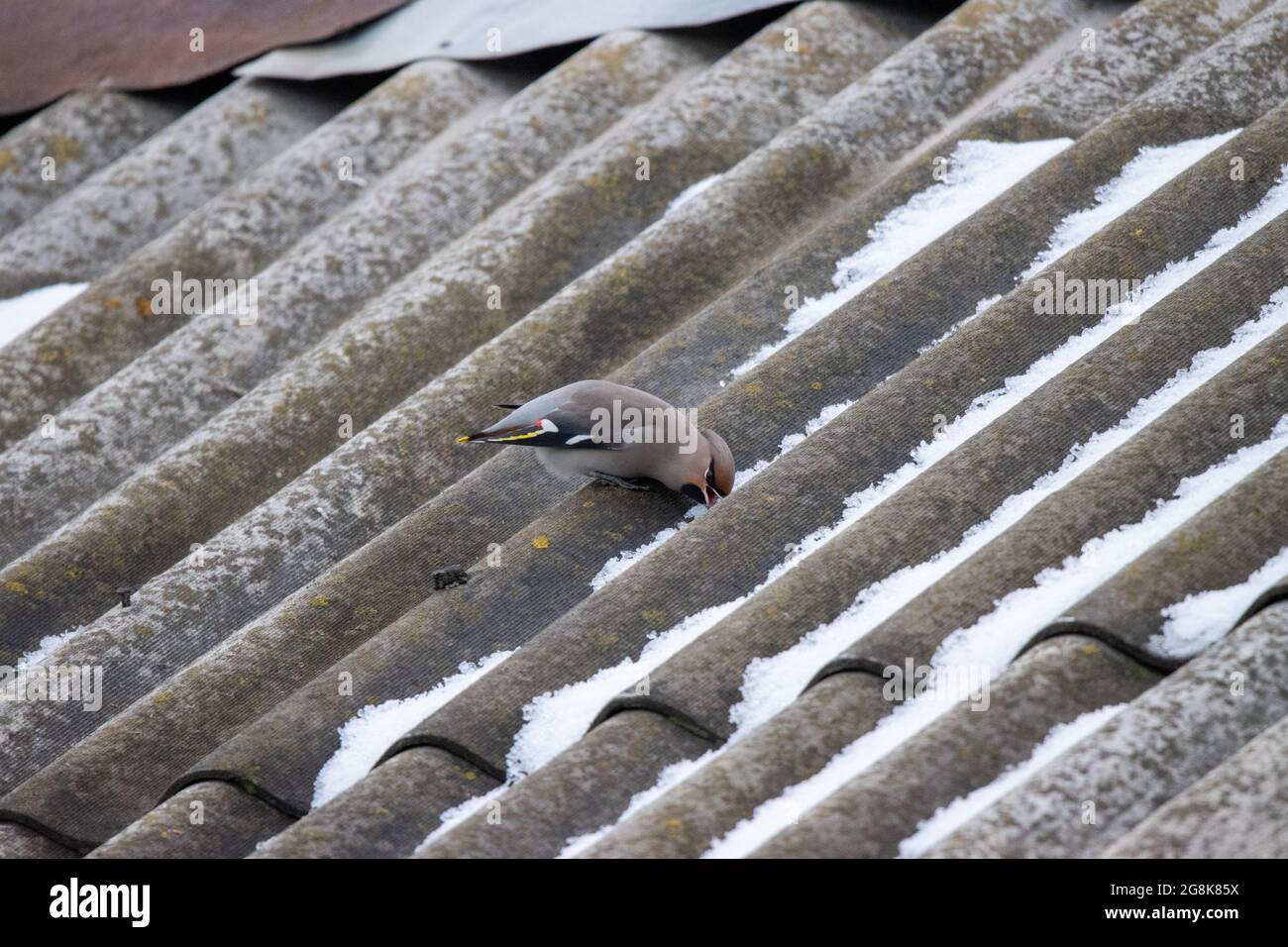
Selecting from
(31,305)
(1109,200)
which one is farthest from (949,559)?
(31,305)

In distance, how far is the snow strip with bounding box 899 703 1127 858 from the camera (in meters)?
3.62

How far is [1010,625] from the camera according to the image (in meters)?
4.30

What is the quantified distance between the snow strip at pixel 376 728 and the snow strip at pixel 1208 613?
6.10ft

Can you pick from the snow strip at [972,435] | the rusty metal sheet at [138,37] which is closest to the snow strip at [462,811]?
the snow strip at [972,435]

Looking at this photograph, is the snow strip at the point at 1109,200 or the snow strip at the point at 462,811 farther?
the snow strip at the point at 1109,200

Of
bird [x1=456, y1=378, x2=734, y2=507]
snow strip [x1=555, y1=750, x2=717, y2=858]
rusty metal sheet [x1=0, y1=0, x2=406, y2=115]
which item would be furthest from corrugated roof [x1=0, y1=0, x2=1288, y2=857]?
rusty metal sheet [x1=0, y1=0, x2=406, y2=115]

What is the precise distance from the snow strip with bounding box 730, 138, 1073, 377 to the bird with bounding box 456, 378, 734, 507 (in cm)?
71

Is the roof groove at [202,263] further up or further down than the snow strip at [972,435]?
further down

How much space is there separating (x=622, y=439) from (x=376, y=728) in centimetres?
123

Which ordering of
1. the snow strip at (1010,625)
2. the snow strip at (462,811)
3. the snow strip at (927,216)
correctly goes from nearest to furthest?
1. the snow strip at (1010,625)
2. the snow strip at (462,811)
3. the snow strip at (927,216)

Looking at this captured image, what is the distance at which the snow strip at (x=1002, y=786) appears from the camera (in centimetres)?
362

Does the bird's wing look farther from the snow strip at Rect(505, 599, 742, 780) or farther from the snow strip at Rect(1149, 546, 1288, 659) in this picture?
the snow strip at Rect(1149, 546, 1288, 659)

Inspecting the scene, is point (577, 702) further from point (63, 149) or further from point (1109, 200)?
point (63, 149)

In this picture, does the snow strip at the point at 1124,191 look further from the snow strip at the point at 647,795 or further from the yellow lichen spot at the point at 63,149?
the yellow lichen spot at the point at 63,149
